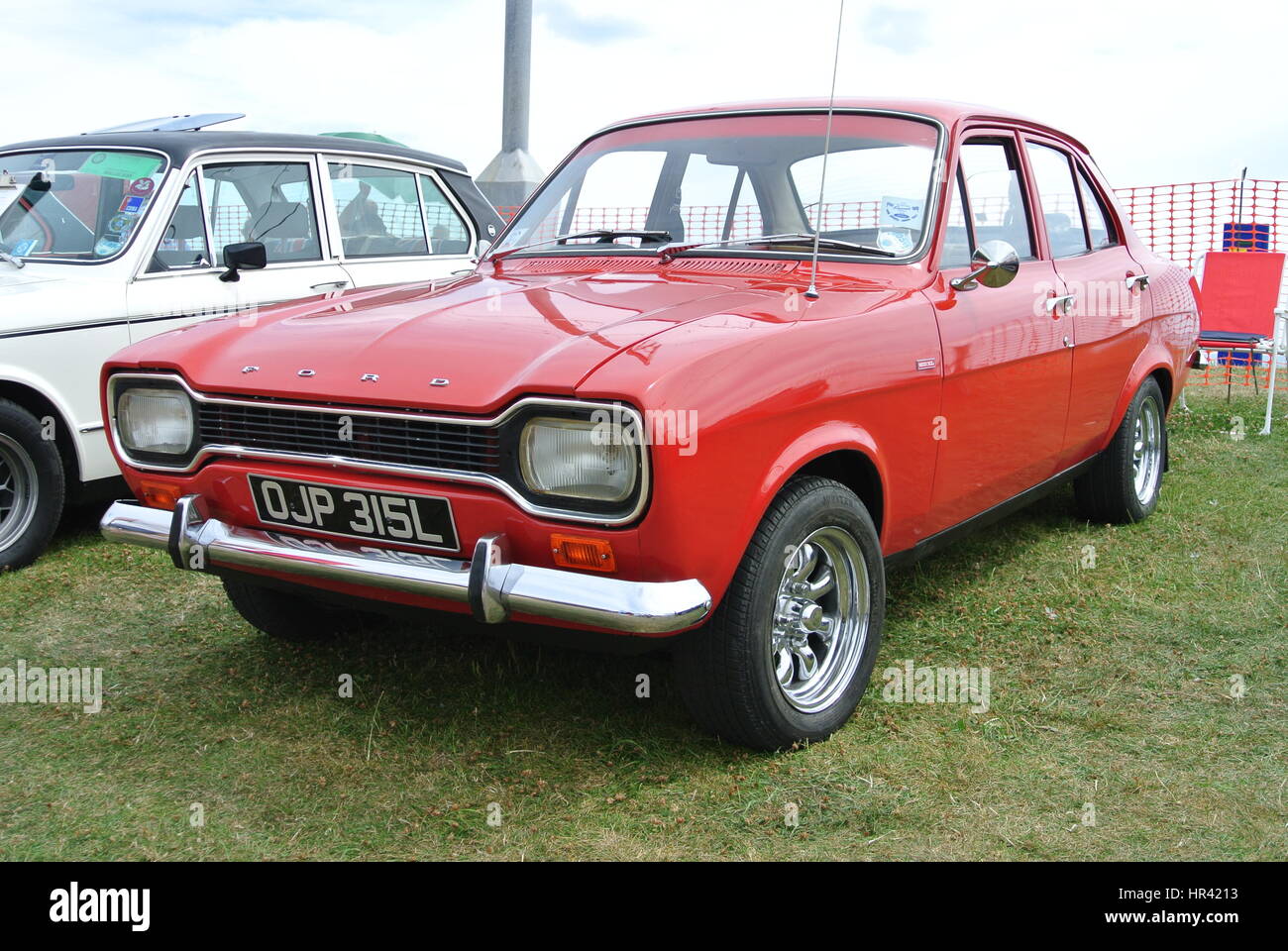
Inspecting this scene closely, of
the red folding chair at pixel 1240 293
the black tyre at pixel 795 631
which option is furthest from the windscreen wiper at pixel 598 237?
the red folding chair at pixel 1240 293

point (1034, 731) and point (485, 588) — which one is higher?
point (485, 588)

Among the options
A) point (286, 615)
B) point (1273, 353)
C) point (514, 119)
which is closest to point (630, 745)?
point (286, 615)

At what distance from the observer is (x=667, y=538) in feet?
Result: 8.54

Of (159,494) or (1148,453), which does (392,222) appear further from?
(1148,453)

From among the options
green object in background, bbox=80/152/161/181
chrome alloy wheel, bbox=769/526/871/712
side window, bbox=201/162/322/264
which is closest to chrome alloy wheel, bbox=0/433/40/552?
side window, bbox=201/162/322/264

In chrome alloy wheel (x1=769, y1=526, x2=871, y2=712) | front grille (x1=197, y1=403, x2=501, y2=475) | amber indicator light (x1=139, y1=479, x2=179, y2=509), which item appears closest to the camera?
front grille (x1=197, y1=403, x2=501, y2=475)

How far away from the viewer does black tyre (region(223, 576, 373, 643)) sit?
156 inches

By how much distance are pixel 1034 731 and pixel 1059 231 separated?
2.29 m

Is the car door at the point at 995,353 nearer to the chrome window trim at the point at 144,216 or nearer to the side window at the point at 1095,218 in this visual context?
the side window at the point at 1095,218

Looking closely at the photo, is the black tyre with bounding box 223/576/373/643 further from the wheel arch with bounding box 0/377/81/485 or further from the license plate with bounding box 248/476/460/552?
the wheel arch with bounding box 0/377/81/485

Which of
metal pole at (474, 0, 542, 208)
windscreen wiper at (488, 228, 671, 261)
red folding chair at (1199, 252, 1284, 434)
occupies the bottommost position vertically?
red folding chair at (1199, 252, 1284, 434)

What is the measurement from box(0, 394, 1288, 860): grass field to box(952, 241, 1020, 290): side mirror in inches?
49.9
